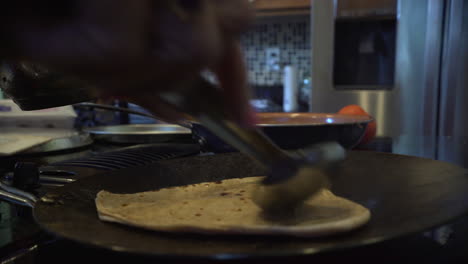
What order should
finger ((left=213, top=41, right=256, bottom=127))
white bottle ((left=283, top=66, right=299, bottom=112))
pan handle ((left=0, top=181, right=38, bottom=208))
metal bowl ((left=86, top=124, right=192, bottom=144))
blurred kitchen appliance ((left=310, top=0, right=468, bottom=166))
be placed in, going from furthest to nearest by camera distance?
white bottle ((left=283, top=66, right=299, bottom=112))
blurred kitchen appliance ((left=310, top=0, right=468, bottom=166))
metal bowl ((left=86, top=124, right=192, bottom=144))
pan handle ((left=0, top=181, right=38, bottom=208))
finger ((left=213, top=41, right=256, bottom=127))

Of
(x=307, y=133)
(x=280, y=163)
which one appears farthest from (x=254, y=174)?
(x=280, y=163)

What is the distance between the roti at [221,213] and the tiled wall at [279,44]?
3053 mm

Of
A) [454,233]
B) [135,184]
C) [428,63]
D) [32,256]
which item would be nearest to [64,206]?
[32,256]

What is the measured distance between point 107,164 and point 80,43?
0.67 m

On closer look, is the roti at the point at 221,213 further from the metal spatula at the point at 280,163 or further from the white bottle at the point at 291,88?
the white bottle at the point at 291,88

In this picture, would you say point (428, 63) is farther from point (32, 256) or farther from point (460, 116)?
point (32, 256)

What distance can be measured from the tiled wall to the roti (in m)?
3.05

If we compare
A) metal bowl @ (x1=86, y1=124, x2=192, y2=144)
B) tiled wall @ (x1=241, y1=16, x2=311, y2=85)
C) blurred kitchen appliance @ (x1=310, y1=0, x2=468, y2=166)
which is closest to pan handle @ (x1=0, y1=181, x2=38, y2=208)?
metal bowl @ (x1=86, y1=124, x2=192, y2=144)

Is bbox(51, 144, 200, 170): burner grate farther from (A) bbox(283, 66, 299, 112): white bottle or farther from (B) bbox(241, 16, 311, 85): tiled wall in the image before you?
(B) bbox(241, 16, 311, 85): tiled wall

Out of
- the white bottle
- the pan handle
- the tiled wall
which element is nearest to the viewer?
the pan handle

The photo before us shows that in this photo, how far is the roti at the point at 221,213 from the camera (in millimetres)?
415

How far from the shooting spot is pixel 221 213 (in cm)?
52

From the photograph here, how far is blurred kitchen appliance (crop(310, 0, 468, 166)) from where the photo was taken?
2.38 metres

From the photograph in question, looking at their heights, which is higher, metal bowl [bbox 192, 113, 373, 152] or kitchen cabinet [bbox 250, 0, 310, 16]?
kitchen cabinet [bbox 250, 0, 310, 16]
